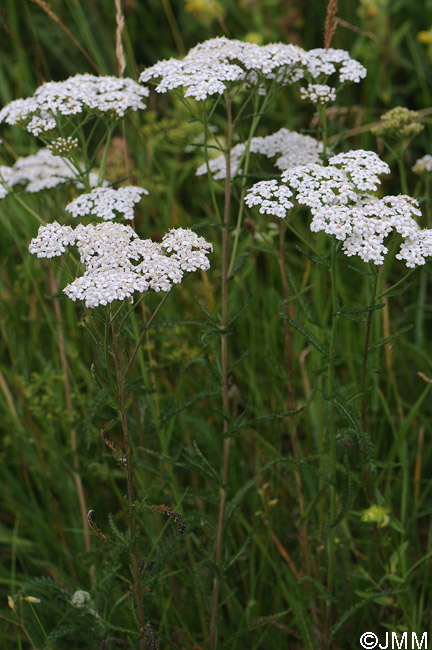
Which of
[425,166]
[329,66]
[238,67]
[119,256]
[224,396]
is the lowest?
[224,396]

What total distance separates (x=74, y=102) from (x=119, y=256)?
88cm

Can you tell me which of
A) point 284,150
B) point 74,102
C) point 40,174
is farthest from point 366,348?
point 40,174

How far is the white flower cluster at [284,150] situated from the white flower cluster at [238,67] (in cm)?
23

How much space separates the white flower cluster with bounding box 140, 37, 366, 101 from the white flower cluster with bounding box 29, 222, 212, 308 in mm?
585

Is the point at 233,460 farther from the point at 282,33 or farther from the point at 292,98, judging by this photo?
the point at 282,33

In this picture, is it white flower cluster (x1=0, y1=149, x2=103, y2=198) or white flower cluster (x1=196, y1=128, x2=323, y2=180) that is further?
white flower cluster (x1=0, y1=149, x2=103, y2=198)

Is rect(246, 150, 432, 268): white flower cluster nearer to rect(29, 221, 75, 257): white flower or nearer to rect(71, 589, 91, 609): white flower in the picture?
rect(29, 221, 75, 257): white flower

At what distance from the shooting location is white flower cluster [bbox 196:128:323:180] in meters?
2.79

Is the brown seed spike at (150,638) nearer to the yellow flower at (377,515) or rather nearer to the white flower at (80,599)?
the white flower at (80,599)

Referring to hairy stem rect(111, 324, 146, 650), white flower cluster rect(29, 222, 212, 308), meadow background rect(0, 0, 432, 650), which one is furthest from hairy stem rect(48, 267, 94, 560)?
white flower cluster rect(29, 222, 212, 308)

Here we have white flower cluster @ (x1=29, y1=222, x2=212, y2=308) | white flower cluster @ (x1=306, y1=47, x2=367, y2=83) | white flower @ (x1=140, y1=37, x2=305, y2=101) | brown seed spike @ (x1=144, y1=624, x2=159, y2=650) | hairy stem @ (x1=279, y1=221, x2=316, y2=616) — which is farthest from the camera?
hairy stem @ (x1=279, y1=221, x2=316, y2=616)

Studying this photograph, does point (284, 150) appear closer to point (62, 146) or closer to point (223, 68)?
point (223, 68)

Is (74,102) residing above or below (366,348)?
above

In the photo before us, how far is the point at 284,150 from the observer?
9.51 feet
